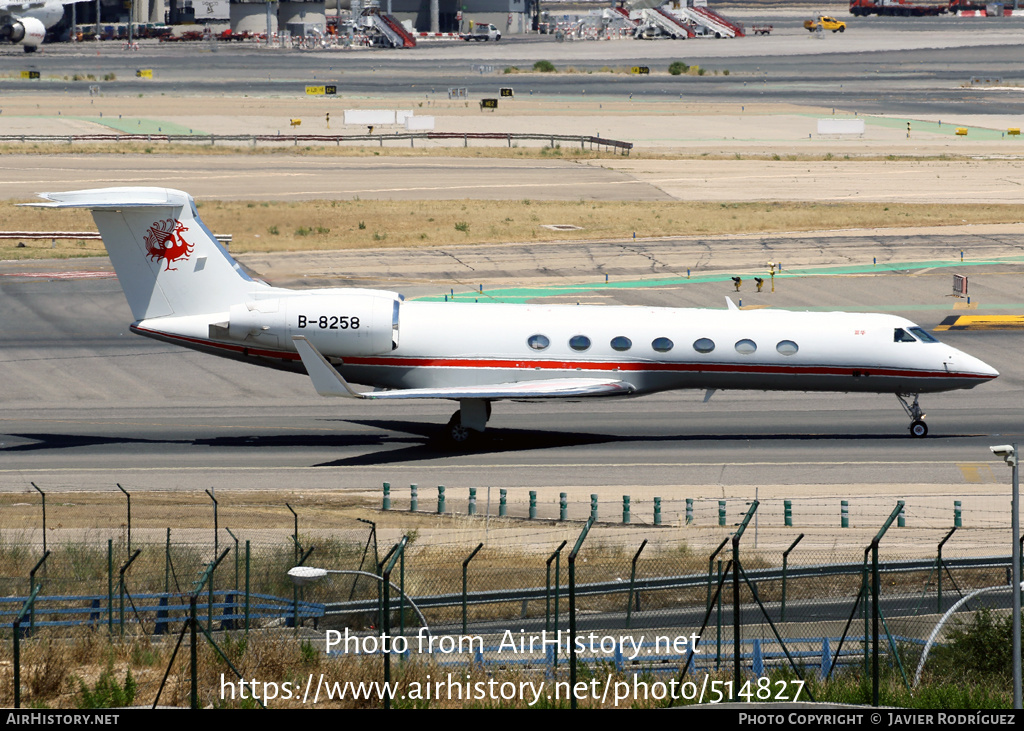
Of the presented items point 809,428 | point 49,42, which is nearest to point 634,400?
point 809,428

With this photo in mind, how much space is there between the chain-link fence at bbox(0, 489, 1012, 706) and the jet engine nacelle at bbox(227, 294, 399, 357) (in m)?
6.44

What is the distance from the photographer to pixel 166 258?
37.2 m

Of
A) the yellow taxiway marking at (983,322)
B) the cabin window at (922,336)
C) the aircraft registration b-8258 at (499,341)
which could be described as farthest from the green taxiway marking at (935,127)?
the aircraft registration b-8258 at (499,341)

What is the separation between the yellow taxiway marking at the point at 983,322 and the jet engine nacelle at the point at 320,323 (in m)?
24.9

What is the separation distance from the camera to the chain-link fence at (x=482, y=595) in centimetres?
1967

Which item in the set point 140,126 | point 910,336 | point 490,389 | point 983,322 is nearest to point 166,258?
point 490,389

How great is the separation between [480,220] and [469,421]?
122 feet

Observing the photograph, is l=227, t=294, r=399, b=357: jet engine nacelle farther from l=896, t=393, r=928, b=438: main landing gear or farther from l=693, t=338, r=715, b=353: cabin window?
l=896, t=393, r=928, b=438: main landing gear

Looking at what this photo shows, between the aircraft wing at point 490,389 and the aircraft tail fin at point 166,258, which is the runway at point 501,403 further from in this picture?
the aircraft tail fin at point 166,258

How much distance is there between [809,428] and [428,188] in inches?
1883

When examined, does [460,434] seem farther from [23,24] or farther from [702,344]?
[23,24]

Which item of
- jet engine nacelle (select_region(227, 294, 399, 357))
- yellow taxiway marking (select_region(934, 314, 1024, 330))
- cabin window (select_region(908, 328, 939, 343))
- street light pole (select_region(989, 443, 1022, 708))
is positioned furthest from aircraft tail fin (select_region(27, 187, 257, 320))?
yellow taxiway marking (select_region(934, 314, 1024, 330))

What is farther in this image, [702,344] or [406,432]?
[406,432]

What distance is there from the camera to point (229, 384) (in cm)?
4459
